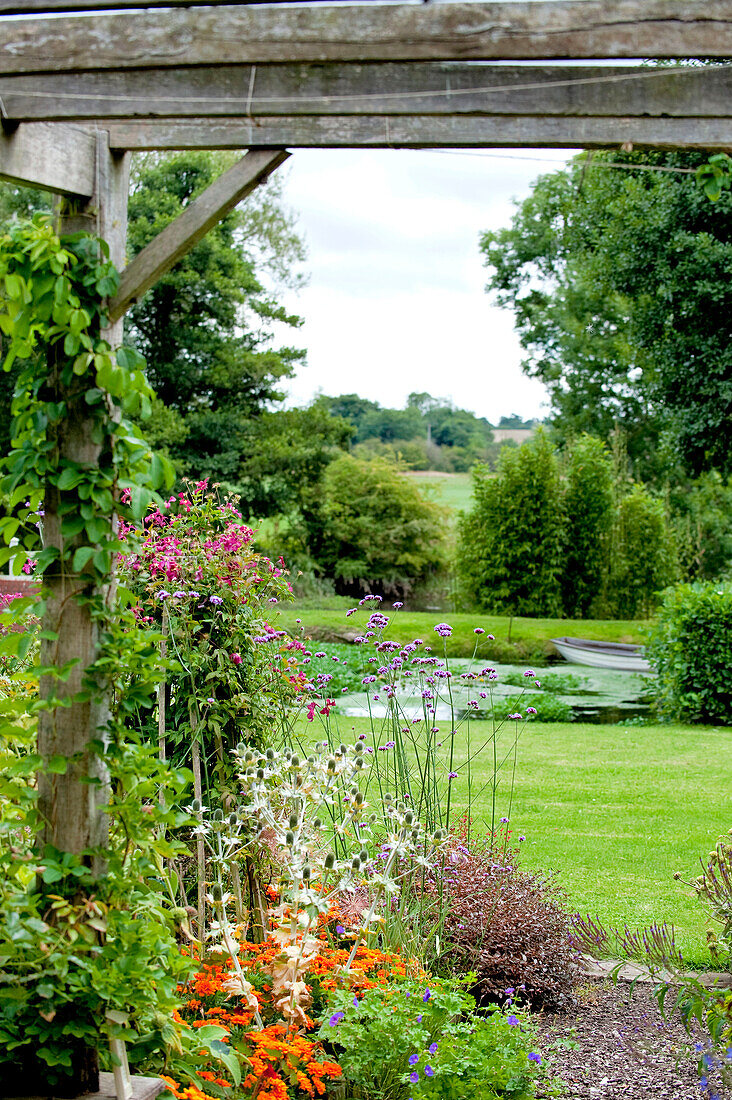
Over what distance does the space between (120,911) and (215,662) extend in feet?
4.34

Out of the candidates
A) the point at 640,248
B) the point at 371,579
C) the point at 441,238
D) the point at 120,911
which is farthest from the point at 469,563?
the point at 120,911

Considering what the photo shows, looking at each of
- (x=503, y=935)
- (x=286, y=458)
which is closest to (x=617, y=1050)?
(x=503, y=935)

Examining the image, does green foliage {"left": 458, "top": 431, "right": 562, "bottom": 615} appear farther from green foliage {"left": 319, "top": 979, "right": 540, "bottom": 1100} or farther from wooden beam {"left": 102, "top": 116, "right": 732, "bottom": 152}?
wooden beam {"left": 102, "top": 116, "right": 732, "bottom": 152}

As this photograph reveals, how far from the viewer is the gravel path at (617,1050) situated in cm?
271

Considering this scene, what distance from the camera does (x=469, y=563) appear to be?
18781mm

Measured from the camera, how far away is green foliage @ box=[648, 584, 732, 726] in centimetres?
904

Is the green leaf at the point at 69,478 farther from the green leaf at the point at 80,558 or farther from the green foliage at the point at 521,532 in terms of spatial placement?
the green foliage at the point at 521,532

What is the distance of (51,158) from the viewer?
2160 millimetres

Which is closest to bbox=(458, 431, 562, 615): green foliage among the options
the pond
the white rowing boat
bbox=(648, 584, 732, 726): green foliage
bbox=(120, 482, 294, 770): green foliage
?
the white rowing boat

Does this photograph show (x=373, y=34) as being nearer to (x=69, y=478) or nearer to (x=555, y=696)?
(x=69, y=478)

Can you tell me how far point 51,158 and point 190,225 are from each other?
0.34 metres

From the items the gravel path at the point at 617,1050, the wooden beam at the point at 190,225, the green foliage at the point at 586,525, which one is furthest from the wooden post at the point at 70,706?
the green foliage at the point at 586,525

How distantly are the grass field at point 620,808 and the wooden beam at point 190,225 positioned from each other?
7.12 ft

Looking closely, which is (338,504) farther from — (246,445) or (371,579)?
(246,445)
